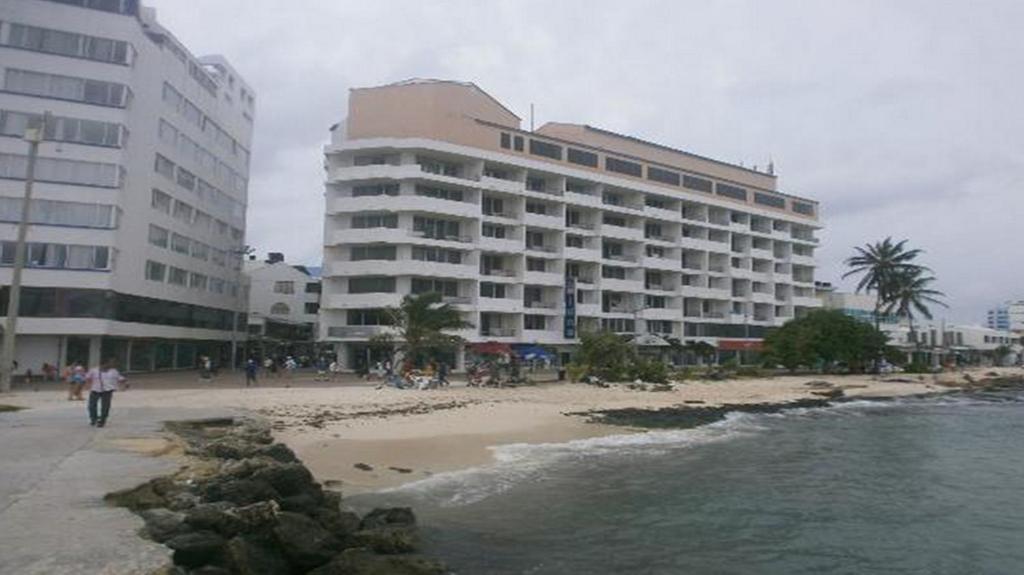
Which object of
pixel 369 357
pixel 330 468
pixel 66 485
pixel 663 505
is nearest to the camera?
pixel 66 485

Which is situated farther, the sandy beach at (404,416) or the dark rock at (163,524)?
the sandy beach at (404,416)

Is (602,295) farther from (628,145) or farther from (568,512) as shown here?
(568,512)

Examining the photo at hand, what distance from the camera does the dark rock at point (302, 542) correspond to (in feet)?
34.8

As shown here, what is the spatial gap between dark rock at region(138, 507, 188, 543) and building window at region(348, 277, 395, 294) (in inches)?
2235

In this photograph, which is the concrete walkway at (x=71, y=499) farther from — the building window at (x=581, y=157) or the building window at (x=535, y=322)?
the building window at (x=581, y=157)

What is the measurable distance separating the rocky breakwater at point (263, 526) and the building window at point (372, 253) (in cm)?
5122

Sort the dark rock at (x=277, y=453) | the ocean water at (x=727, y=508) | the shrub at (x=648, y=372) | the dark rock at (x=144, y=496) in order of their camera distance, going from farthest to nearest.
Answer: the shrub at (x=648, y=372), the dark rock at (x=277, y=453), the ocean water at (x=727, y=508), the dark rock at (x=144, y=496)

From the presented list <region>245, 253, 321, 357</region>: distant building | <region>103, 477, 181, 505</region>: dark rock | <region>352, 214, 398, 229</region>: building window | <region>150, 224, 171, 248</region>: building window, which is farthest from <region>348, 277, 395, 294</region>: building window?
<region>103, 477, 181, 505</region>: dark rock

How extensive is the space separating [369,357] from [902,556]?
5491 centimetres

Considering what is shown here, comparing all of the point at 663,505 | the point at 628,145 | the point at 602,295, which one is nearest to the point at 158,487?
the point at 663,505

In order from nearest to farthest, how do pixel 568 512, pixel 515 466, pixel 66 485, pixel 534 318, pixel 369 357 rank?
pixel 66 485, pixel 568 512, pixel 515 466, pixel 369 357, pixel 534 318

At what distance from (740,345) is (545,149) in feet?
118

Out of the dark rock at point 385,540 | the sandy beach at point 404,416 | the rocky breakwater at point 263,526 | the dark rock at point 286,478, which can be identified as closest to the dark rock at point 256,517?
the rocky breakwater at point 263,526

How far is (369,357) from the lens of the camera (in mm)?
66438
